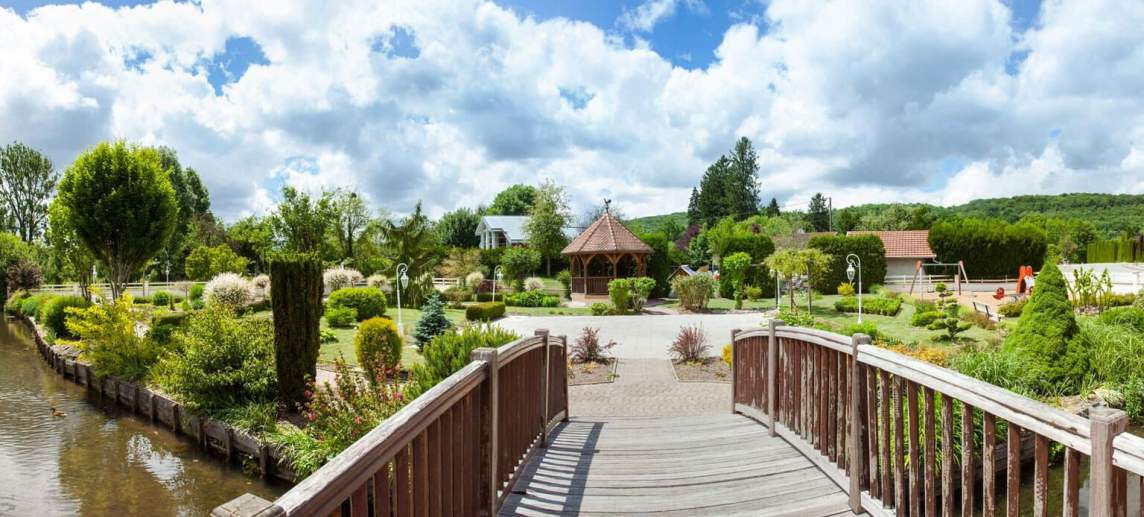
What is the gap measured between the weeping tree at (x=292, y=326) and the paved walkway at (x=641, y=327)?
5630 millimetres

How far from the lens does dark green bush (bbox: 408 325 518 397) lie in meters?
6.52

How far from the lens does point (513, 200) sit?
237 feet

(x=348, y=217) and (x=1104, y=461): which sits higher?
(x=348, y=217)

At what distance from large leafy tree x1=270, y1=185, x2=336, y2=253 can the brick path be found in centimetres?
3061

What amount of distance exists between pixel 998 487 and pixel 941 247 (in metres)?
31.5

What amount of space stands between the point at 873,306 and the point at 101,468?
20.3 m

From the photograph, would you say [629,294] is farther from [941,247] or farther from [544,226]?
[941,247]

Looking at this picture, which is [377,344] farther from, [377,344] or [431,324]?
[431,324]

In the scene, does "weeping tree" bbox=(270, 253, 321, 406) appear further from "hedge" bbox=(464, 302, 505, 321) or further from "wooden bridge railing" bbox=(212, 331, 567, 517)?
"hedge" bbox=(464, 302, 505, 321)

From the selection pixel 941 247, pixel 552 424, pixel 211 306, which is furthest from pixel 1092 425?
pixel 941 247

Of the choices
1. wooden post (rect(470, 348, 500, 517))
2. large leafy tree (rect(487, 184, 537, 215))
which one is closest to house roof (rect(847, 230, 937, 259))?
wooden post (rect(470, 348, 500, 517))

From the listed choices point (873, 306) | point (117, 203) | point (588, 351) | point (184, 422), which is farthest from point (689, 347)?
point (117, 203)

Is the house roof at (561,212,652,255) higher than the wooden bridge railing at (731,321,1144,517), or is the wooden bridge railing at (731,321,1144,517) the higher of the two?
the house roof at (561,212,652,255)

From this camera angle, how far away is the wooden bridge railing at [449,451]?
173 centimetres
